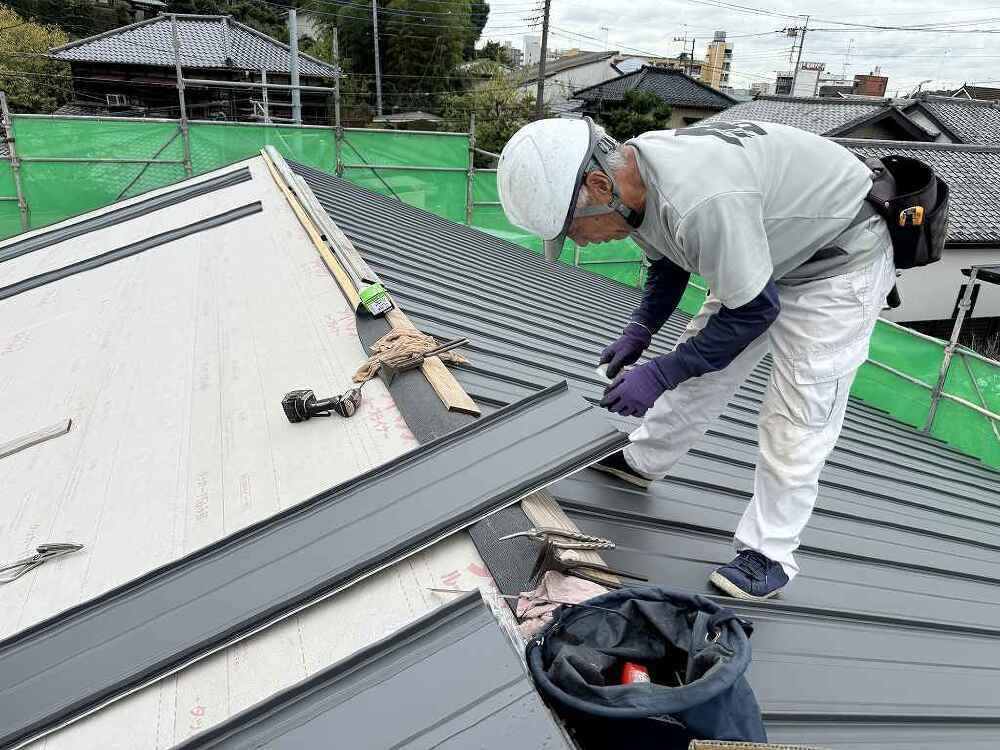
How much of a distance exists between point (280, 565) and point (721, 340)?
1.45m

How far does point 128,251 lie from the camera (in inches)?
224

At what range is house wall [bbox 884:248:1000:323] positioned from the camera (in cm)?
1834

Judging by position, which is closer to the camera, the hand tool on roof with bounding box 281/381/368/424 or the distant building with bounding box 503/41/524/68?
the hand tool on roof with bounding box 281/381/368/424

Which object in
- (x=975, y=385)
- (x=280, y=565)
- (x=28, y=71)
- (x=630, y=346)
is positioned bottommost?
(x=975, y=385)

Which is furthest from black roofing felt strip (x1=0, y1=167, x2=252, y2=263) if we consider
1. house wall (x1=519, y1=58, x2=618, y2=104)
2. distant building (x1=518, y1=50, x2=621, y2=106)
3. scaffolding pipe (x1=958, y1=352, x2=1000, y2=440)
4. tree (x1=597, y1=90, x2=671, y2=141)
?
house wall (x1=519, y1=58, x2=618, y2=104)

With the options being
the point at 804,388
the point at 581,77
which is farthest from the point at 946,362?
the point at 581,77

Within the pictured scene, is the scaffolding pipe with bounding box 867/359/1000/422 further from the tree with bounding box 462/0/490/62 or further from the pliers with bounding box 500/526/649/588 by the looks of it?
the tree with bounding box 462/0/490/62

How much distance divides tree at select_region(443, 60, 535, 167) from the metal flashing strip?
98.8 ft

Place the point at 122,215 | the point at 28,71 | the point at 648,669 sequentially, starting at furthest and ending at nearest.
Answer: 1. the point at 28,71
2. the point at 122,215
3. the point at 648,669

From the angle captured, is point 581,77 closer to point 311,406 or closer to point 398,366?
point 398,366

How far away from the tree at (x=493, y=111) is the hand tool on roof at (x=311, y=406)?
30.4m

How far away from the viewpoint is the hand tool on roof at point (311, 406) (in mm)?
2627

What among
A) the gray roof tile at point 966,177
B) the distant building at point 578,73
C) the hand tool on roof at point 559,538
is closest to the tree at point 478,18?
the distant building at point 578,73

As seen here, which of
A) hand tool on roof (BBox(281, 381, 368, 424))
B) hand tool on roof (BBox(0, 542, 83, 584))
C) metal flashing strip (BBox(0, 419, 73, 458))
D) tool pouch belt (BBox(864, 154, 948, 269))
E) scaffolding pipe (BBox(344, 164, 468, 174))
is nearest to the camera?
hand tool on roof (BBox(0, 542, 83, 584))
